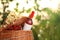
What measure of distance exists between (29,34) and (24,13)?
217 millimetres

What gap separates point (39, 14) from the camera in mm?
1475

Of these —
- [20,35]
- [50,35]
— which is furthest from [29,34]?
[50,35]

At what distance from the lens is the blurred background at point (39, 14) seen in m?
1.45

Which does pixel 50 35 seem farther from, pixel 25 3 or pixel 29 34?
pixel 25 3

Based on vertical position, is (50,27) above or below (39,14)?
below

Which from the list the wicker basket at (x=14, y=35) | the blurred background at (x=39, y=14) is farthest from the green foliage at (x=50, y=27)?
the wicker basket at (x=14, y=35)

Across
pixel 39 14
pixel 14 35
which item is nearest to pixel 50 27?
pixel 39 14

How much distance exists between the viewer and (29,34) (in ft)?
4.49

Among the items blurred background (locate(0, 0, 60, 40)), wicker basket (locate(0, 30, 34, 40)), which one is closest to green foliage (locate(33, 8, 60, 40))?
blurred background (locate(0, 0, 60, 40))

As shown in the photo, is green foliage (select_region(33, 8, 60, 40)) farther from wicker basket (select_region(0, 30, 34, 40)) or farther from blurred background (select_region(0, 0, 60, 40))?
wicker basket (select_region(0, 30, 34, 40))

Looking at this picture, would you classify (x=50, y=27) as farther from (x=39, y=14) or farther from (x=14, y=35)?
(x=14, y=35)

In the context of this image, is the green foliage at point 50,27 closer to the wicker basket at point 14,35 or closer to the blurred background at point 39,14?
the blurred background at point 39,14

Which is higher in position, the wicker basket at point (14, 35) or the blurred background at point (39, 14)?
the blurred background at point (39, 14)

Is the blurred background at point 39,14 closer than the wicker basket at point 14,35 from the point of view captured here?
No
